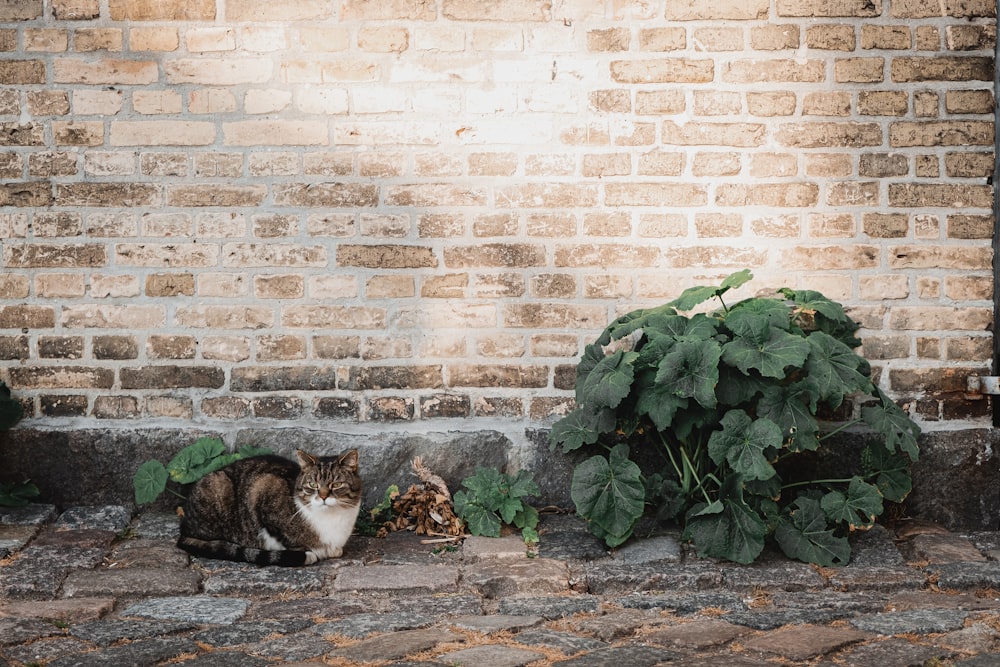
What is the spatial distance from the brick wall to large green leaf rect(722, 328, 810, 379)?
71 centimetres

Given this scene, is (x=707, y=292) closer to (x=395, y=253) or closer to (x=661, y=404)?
(x=661, y=404)

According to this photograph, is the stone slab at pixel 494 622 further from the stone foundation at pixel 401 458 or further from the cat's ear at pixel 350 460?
the stone foundation at pixel 401 458

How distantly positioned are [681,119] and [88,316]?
2749 mm

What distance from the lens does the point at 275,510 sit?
409cm

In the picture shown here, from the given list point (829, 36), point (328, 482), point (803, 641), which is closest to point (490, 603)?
point (328, 482)

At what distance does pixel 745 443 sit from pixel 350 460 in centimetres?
154

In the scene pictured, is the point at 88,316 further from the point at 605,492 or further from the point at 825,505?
the point at 825,505

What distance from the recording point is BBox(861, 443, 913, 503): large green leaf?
14.4 ft

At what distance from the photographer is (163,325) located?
464cm

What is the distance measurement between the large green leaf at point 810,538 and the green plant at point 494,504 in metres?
1.00

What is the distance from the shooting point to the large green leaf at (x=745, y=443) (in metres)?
3.81

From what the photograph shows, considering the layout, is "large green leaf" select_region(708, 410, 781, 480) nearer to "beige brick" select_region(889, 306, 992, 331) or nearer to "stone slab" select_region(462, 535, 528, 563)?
"stone slab" select_region(462, 535, 528, 563)

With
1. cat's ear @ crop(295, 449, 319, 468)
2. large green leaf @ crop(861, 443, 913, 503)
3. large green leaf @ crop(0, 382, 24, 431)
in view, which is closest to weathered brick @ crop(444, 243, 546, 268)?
cat's ear @ crop(295, 449, 319, 468)

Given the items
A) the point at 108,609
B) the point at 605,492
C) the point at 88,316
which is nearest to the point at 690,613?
the point at 605,492
